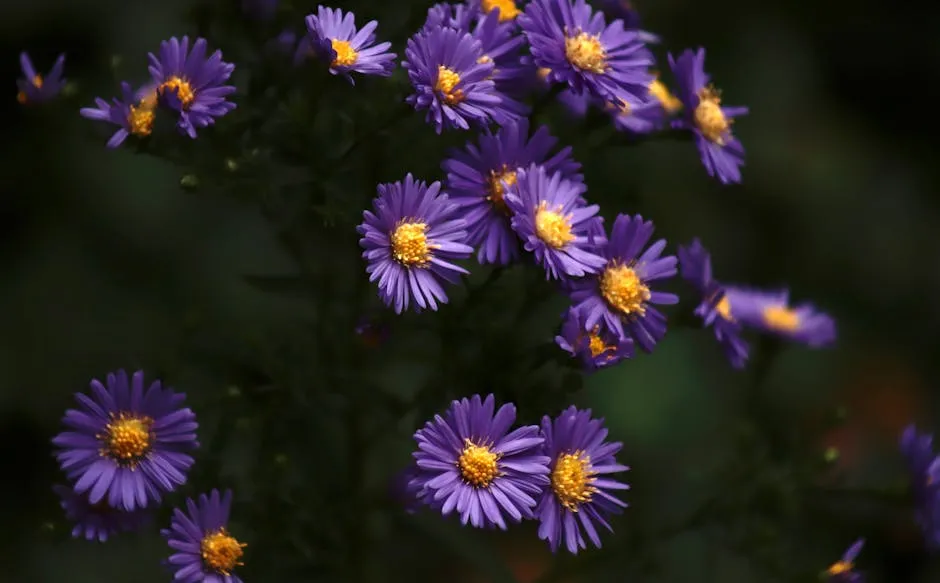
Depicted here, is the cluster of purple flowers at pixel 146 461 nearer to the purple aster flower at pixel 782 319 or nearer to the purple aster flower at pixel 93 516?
the purple aster flower at pixel 93 516

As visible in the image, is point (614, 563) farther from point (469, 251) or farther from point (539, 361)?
point (469, 251)

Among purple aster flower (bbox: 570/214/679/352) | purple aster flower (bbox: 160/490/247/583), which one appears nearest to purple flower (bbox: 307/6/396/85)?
purple aster flower (bbox: 570/214/679/352)

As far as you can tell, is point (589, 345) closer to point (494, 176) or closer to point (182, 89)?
point (494, 176)

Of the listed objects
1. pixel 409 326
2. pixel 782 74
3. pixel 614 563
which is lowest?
pixel 614 563

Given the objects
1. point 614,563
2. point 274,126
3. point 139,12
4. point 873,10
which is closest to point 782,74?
point 873,10

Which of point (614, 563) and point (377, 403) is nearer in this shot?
point (377, 403)

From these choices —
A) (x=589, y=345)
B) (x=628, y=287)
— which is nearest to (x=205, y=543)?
(x=589, y=345)
